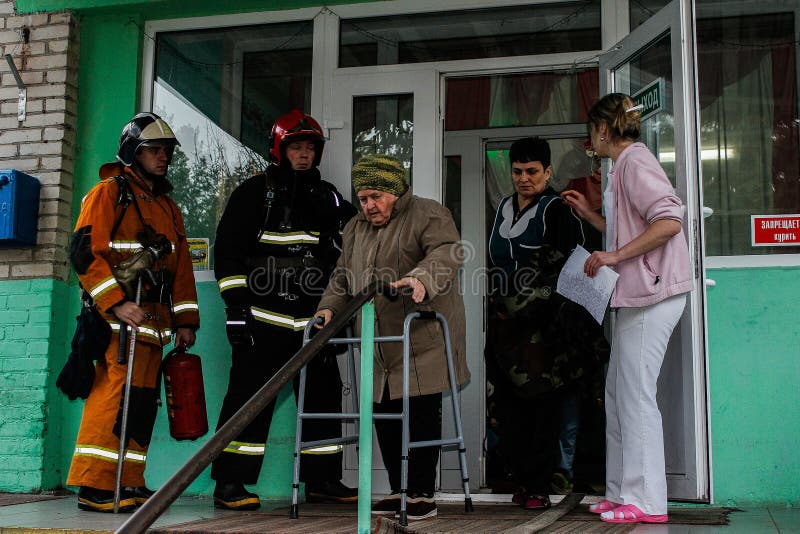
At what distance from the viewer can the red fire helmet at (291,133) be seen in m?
4.88

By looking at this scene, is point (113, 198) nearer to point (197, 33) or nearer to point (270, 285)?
point (270, 285)

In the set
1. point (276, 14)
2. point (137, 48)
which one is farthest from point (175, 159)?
point (276, 14)

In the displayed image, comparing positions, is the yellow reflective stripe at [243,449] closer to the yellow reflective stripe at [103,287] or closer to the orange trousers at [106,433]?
the orange trousers at [106,433]

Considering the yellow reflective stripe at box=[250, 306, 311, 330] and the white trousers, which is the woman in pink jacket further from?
the yellow reflective stripe at box=[250, 306, 311, 330]

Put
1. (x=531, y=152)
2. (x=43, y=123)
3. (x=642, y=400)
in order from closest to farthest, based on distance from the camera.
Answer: (x=642, y=400)
(x=531, y=152)
(x=43, y=123)

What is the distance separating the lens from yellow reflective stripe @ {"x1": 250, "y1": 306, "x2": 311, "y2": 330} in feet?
15.7

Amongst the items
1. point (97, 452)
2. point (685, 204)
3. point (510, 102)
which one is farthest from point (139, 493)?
point (510, 102)

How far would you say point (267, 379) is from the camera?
4773mm

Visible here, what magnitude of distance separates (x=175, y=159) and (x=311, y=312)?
1669 millimetres

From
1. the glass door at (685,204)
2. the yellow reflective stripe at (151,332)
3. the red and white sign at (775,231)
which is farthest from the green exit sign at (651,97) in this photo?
the yellow reflective stripe at (151,332)

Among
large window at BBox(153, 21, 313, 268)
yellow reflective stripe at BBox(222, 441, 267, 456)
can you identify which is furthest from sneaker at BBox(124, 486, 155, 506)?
large window at BBox(153, 21, 313, 268)

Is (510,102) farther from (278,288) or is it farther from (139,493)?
(139,493)

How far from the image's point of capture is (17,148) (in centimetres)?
569

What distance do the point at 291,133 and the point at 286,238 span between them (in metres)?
0.57
